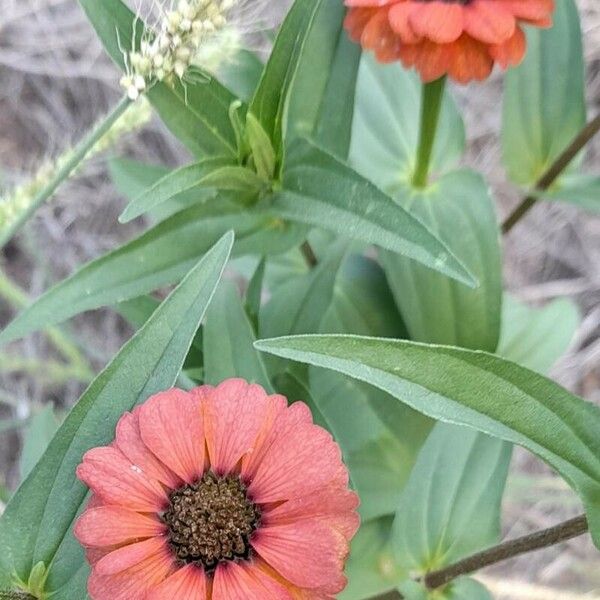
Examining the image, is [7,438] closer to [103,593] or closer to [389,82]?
[389,82]

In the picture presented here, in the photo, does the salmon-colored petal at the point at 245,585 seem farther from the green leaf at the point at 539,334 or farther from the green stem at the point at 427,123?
the green leaf at the point at 539,334

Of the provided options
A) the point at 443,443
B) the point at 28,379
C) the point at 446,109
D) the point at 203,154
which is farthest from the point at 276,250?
the point at 28,379

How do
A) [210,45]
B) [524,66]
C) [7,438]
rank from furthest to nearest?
[7,438]
[524,66]
[210,45]

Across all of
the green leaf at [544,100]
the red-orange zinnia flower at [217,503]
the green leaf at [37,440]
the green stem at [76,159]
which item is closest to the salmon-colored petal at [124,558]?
the red-orange zinnia flower at [217,503]

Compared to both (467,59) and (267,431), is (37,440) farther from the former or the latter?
A: (467,59)

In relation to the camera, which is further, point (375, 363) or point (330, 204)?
point (330, 204)

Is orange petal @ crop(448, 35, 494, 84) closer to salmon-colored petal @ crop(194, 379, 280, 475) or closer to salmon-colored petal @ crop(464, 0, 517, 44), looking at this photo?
salmon-colored petal @ crop(464, 0, 517, 44)

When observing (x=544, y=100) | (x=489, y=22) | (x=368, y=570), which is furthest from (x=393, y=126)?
(x=368, y=570)
